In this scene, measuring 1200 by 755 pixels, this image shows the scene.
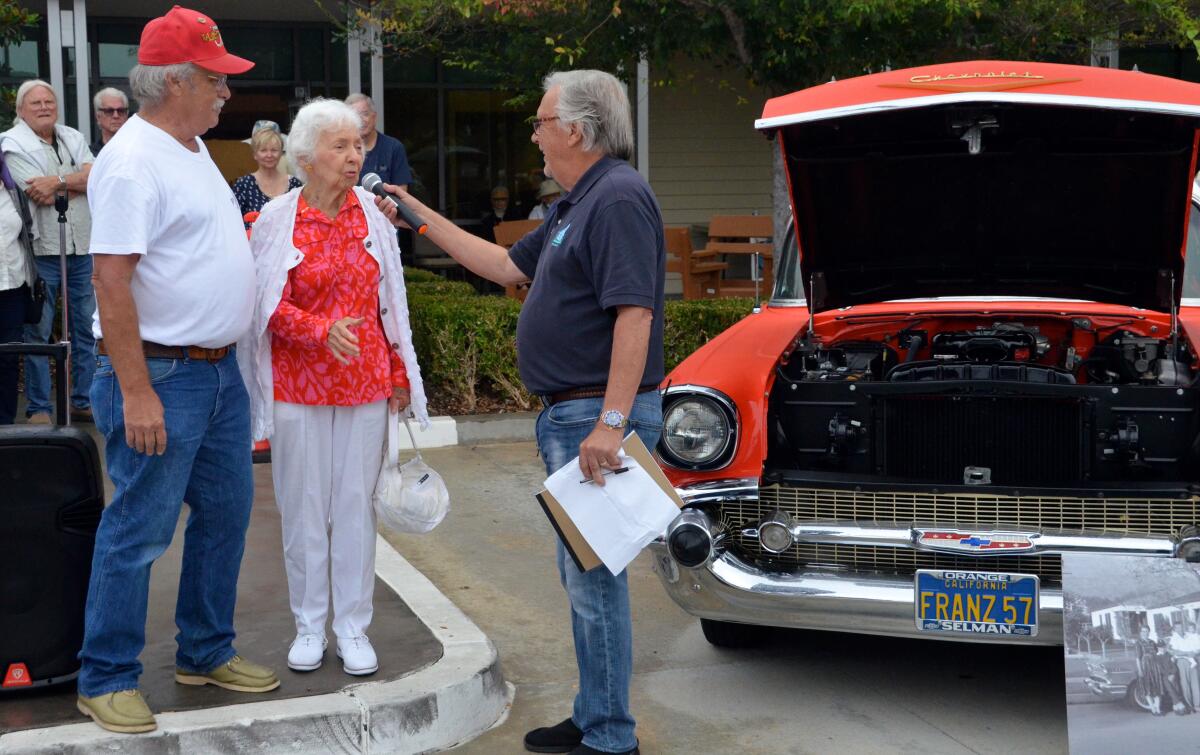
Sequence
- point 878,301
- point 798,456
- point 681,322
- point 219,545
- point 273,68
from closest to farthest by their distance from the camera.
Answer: point 219,545, point 798,456, point 878,301, point 681,322, point 273,68

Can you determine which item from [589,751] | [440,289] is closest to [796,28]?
[440,289]

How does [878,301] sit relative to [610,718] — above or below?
above

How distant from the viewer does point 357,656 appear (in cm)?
425

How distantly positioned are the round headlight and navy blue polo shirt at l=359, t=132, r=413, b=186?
469 centimetres

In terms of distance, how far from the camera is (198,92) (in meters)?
3.80

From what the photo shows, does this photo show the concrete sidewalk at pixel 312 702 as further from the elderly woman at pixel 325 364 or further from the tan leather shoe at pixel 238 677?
the elderly woman at pixel 325 364

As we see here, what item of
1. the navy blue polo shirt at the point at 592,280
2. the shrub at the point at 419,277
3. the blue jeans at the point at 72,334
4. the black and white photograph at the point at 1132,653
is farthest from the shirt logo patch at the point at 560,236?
the shrub at the point at 419,277

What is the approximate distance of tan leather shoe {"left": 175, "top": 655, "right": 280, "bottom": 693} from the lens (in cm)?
409

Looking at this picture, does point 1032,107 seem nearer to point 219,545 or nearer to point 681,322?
point 219,545

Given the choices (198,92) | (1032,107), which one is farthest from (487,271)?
(1032,107)

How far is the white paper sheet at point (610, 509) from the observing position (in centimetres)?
366

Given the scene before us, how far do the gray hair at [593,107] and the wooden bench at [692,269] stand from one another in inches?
329

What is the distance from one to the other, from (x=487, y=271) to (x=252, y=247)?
711 mm

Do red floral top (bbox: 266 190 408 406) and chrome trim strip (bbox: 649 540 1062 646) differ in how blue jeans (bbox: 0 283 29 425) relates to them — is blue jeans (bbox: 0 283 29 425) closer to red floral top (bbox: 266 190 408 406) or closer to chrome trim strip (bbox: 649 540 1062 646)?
red floral top (bbox: 266 190 408 406)
